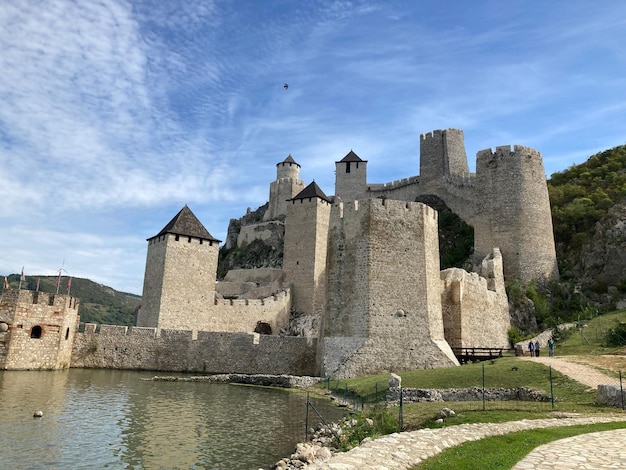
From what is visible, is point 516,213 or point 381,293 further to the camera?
point 516,213

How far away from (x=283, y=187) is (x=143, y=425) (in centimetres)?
4618

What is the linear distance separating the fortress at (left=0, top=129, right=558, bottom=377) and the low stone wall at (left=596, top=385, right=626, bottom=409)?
8.73 meters

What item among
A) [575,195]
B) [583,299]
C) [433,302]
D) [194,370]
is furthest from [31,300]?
[575,195]

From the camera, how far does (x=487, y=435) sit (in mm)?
8812

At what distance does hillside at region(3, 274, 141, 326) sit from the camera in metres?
86.0

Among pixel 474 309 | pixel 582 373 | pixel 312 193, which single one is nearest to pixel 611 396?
pixel 582 373

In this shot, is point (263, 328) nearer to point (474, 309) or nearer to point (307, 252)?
point (307, 252)

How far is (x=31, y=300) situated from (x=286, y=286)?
18034 millimetres

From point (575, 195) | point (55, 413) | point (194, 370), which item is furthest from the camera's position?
point (575, 195)

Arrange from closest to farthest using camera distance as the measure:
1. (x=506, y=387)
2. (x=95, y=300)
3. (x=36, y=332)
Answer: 1. (x=506, y=387)
2. (x=36, y=332)
3. (x=95, y=300)

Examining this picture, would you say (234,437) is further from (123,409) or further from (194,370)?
(194,370)

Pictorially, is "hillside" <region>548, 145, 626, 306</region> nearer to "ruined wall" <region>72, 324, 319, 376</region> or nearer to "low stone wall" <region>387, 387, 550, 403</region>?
"ruined wall" <region>72, 324, 319, 376</region>

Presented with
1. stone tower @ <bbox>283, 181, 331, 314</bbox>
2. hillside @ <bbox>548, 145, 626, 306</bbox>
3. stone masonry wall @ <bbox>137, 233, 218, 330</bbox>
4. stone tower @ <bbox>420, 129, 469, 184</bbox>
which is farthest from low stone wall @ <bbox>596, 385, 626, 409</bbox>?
stone tower @ <bbox>420, 129, 469, 184</bbox>

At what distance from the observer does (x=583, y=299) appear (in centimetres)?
2991
